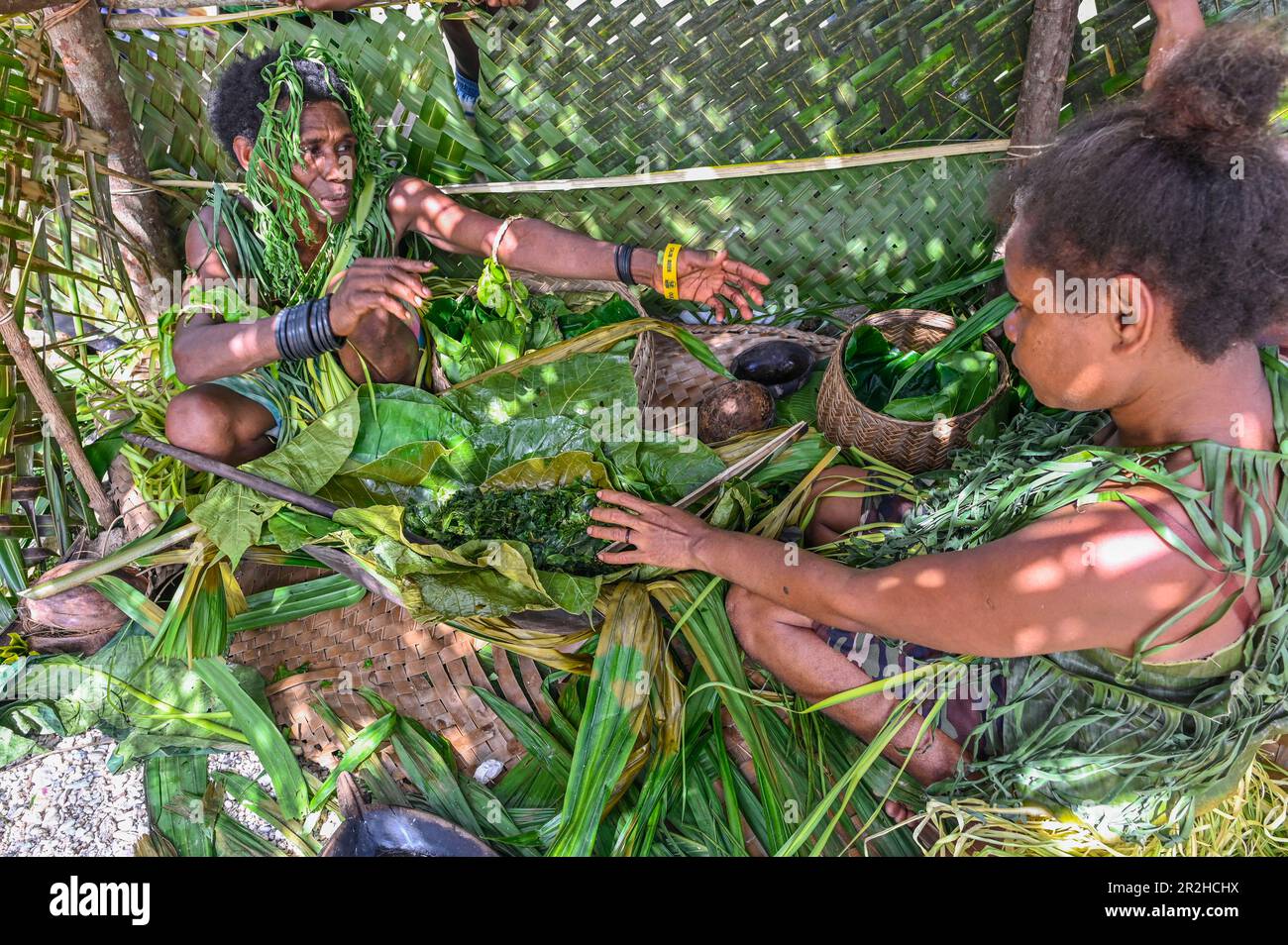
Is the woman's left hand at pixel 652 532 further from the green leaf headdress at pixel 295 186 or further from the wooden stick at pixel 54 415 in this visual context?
the wooden stick at pixel 54 415

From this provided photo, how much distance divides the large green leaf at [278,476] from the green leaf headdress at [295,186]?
0.47m

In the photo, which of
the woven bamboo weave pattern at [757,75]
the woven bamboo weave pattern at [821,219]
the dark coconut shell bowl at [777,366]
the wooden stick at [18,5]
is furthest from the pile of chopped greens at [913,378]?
the wooden stick at [18,5]

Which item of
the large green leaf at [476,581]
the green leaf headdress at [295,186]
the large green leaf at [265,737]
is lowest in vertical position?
the large green leaf at [265,737]

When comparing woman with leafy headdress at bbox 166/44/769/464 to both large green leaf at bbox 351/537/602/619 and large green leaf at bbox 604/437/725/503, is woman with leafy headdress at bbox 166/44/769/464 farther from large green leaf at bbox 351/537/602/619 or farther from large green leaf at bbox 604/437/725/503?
large green leaf at bbox 351/537/602/619

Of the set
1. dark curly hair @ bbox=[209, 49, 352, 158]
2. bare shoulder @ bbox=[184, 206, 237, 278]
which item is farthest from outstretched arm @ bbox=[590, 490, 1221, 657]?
bare shoulder @ bbox=[184, 206, 237, 278]

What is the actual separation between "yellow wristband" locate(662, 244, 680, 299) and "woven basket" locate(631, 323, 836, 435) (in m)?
0.23

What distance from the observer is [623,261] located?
2.46 meters

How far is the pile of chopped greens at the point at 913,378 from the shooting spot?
7.46ft

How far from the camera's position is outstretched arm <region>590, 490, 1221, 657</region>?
4.66ft

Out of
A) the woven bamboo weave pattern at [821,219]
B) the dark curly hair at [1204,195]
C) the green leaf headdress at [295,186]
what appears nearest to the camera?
the dark curly hair at [1204,195]

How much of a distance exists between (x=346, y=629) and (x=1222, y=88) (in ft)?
7.08

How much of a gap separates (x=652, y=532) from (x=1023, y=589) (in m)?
0.77

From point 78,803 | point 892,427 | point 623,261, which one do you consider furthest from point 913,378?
point 78,803

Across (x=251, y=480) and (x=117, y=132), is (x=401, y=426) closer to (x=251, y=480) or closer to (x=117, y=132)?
(x=251, y=480)
